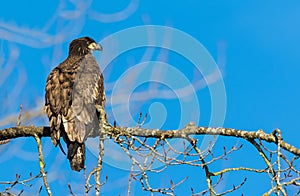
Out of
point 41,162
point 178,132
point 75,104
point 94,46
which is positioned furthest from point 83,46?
point 178,132

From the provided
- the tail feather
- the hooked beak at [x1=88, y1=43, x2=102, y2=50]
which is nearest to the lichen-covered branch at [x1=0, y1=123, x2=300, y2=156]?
the tail feather

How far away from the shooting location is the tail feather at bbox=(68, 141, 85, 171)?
25.4 ft

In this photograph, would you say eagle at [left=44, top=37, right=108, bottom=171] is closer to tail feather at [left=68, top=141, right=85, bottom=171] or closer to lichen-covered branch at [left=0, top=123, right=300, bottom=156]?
tail feather at [left=68, top=141, right=85, bottom=171]

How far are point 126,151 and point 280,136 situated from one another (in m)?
1.40

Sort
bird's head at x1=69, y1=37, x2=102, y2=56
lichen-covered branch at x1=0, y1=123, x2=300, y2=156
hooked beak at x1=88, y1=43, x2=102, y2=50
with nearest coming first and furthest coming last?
lichen-covered branch at x1=0, y1=123, x2=300, y2=156 < bird's head at x1=69, y1=37, x2=102, y2=56 < hooked beak at x1=88, y1=43, x2=102, y2=50

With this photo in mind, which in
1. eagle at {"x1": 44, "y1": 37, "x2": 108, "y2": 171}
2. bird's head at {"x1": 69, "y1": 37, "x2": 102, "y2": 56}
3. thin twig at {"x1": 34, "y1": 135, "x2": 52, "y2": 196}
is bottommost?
thin twig at {"x1": 34, "y1": 135, "x2": 52, "y2": 196}

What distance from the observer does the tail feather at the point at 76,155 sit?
25.4ft

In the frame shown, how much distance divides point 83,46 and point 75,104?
5.99ft

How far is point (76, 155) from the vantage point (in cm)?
777

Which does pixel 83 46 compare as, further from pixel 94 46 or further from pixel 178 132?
pixel 178 132

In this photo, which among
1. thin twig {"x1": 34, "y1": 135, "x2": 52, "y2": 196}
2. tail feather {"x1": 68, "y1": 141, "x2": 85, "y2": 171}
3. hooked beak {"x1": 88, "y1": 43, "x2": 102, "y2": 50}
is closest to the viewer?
thin twig {"x1": 34, "y1": 135, "x2": 52, "y2": 196}

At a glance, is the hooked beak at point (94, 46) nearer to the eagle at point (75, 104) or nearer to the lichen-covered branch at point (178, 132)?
the eagle at point (75, 104)

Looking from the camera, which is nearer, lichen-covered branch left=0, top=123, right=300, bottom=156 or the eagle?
lichen-covered branch left=0, top=123, right=300, bottom=156

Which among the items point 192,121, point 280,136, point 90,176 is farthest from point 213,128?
point 90,176
